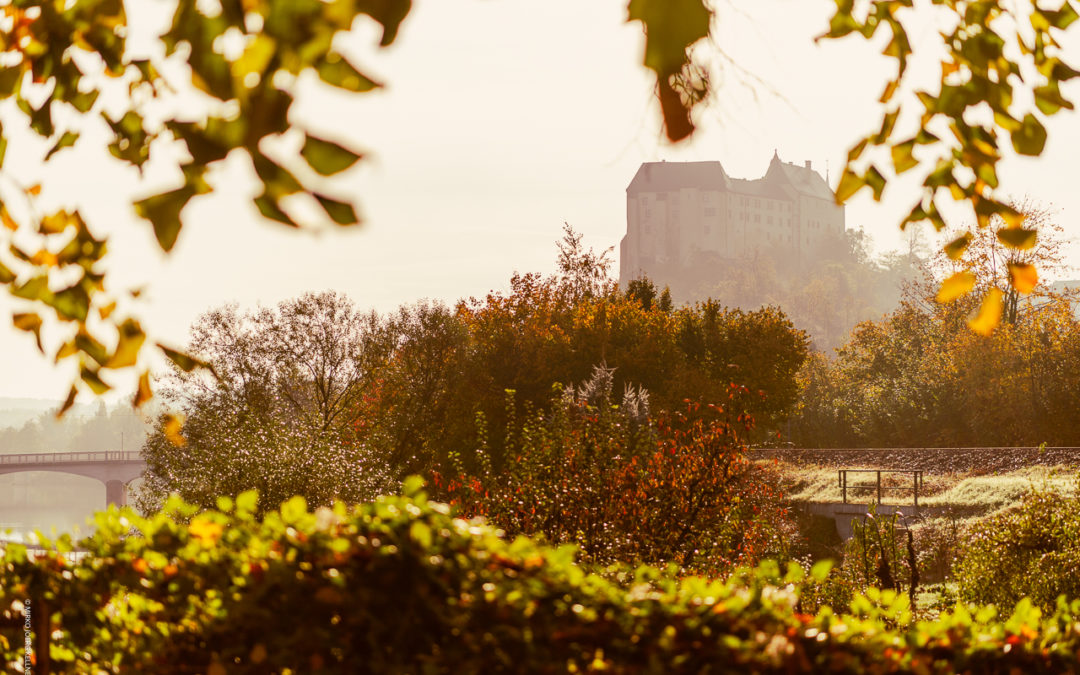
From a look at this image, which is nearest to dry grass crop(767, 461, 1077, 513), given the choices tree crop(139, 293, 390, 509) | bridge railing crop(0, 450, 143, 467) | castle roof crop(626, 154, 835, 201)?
tree crop(139, 293, 390, 509)

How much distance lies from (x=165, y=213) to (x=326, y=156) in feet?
1.50

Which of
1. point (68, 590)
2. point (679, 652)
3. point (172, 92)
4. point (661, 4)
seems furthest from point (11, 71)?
point (679, 652)

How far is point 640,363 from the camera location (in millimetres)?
32312

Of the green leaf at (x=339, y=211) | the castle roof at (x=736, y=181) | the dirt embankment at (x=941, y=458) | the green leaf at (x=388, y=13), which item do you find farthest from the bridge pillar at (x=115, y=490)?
the green leaf at (x=388, y=13)

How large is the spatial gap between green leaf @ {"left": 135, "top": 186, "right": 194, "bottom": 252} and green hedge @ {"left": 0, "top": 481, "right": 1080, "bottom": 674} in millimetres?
1282

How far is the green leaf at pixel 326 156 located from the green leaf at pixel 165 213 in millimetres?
379

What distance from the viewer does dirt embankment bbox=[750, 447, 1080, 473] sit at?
27891 millimetres

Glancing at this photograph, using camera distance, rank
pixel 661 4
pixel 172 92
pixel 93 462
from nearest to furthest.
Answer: pixel 661 4 < pixel 172 92 < pixel 93 462

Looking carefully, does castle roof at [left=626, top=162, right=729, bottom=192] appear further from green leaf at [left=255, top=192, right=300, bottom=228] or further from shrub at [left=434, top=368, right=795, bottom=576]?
green leaf at [left=255, top=192, right=300, bottom=228]

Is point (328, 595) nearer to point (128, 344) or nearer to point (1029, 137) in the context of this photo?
point (128, 344)

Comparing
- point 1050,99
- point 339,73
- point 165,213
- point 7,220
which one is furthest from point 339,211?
point 1050,99

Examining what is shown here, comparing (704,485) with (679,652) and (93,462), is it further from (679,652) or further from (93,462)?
(93,462)

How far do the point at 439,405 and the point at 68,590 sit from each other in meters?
28.1

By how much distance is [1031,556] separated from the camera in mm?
10711
